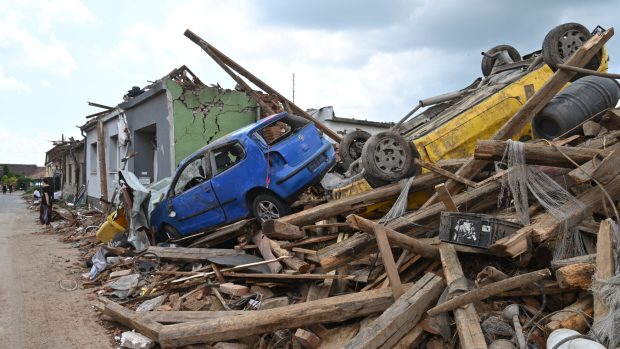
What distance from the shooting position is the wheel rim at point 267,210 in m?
7.98

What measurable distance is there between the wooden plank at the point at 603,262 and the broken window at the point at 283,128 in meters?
5.51

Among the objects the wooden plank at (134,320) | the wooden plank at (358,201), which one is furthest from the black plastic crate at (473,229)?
the wooden plank at (134,320)

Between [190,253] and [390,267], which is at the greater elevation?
[390,267]

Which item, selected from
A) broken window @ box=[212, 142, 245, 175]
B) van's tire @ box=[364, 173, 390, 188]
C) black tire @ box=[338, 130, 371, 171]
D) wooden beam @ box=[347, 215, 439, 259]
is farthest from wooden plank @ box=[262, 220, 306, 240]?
black tire @ box=[338, 130, 371, 171]

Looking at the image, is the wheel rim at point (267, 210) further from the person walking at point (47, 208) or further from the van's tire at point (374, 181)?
the person walking at point (47, 208)

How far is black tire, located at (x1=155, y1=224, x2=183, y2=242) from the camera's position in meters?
9.76

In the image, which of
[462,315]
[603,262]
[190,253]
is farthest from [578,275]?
[190,253]

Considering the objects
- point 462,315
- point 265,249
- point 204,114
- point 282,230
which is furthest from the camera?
point 204,114

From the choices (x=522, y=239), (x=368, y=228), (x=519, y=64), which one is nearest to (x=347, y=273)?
A: (x=368, y=228)

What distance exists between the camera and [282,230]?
624 cm

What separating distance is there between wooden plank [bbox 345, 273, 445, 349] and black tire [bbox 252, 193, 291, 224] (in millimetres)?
3851

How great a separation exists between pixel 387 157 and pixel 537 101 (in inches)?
80.9

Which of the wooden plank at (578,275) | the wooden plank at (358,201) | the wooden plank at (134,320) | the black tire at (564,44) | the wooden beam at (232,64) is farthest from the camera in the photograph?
the wooden beam at (232,64)

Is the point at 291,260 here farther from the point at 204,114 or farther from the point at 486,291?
the point at 204,114
